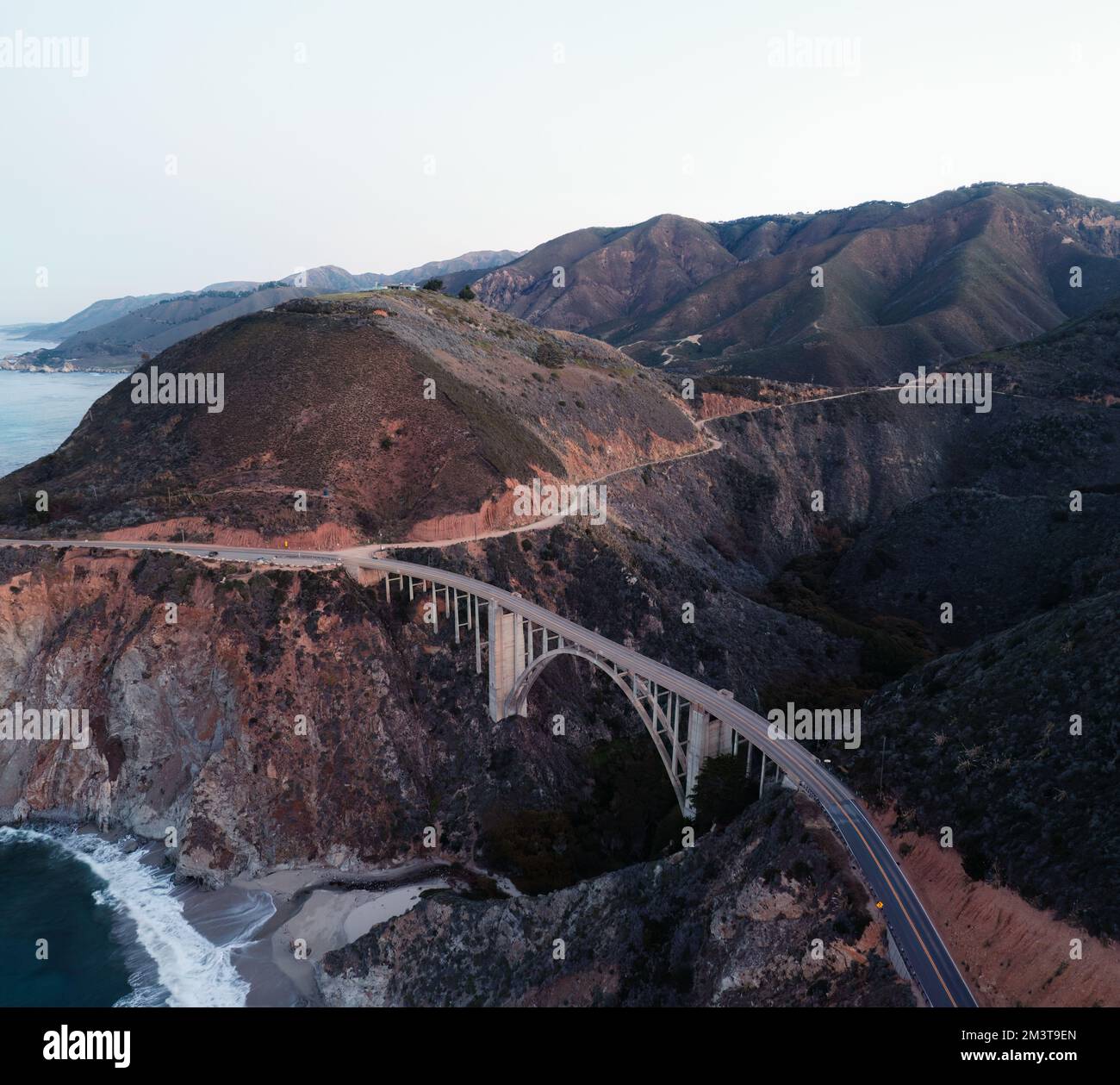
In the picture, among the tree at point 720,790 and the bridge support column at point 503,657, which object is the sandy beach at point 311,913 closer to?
the bridge support column at point 503,657

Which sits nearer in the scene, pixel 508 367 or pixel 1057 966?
pixel 1057 966

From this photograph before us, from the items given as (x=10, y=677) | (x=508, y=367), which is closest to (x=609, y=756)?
(x=10, y=677)

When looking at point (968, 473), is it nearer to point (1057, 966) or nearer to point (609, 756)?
point (609, 756)

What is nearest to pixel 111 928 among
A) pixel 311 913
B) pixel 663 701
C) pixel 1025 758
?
pixel 311 913

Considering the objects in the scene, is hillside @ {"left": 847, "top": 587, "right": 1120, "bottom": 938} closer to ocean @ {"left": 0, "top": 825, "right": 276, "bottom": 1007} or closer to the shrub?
ocean @ {"left": 0, "top": 825, "right": 276, "bottom": 1007}

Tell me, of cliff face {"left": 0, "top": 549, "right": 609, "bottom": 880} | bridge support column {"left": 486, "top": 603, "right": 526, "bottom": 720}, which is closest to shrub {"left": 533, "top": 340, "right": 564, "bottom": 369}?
cliff face {"left": 0, "top": 549, "right": 609, "bottom": 880}
